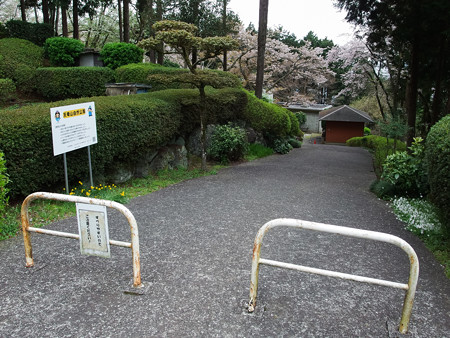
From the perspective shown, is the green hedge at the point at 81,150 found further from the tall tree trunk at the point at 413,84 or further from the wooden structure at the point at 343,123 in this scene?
the wooden structure at the point at 343,123

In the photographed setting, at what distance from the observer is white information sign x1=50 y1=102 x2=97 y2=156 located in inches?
237

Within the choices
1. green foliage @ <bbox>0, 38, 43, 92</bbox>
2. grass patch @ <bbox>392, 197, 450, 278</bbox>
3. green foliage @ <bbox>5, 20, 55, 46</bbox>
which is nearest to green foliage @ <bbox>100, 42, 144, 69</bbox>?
green foliage @ <bbox>0, 38, 43, 92</bbox>

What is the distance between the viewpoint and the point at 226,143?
11.7 m

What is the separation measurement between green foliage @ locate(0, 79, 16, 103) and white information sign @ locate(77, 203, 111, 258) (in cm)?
1091

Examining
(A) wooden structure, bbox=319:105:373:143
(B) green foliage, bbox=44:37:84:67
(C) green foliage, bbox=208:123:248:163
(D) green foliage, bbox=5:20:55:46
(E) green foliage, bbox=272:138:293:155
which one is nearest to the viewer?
(C) green foliage, bbox=208:123:248:163

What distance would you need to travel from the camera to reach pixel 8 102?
40.7 feet

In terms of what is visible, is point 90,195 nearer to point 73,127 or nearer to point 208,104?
point 73,127

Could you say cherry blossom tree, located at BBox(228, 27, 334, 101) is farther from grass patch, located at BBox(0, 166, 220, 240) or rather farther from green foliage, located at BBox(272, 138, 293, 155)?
grass patch, located at BBox(0, 166, 220, 240)

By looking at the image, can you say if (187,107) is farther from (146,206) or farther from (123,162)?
(146,206)

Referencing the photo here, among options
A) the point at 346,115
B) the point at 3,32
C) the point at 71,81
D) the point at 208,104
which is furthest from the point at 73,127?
the point at 346,115

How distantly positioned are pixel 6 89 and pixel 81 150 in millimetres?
7664

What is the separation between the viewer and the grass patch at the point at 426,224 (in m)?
4.91

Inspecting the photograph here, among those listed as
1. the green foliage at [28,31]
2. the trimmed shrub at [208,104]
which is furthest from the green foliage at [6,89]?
the trimmed shrub at [208,104]

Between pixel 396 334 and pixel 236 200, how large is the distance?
4497 mm
